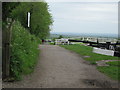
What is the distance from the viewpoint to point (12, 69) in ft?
20.9

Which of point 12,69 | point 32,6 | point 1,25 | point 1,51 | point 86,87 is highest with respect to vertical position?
point 32,6

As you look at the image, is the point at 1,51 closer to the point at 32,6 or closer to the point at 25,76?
the point at 25,76

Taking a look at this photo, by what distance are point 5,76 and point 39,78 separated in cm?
107

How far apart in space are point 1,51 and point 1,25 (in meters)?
1.22

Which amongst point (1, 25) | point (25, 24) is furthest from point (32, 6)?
point (1, 25)

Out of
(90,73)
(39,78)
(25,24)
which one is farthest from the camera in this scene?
(25,24)

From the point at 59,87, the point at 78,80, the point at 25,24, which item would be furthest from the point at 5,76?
the point at 25,24

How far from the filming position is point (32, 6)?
20.1 m

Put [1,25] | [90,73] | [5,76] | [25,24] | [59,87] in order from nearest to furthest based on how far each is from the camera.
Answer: [59,87]
[5,76]
[1,25]
[90,73]
[25,24]

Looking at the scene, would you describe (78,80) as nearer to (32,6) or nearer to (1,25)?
(1,25)

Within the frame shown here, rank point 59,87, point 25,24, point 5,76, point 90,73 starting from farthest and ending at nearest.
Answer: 1. point 25,24
2. point 90,73
3. point 5,76
4. point 59,87

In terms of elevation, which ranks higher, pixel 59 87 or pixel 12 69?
pixel 12 69

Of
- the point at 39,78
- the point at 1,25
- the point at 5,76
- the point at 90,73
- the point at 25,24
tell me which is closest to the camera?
the point at 5,76

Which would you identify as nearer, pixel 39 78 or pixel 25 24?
pixel 39 78
